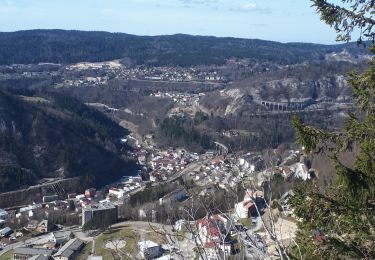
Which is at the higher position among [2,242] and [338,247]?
[338,247]

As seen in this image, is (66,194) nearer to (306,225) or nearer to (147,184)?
(147,184)

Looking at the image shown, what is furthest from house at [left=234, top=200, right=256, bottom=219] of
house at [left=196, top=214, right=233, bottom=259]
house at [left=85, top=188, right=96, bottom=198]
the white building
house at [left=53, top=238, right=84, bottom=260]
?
house at [left=85, top=188, right=96, bottom=198]

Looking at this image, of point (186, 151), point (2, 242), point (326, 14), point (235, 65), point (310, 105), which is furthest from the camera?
point (235, 65)

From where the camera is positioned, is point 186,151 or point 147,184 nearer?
point 147,184

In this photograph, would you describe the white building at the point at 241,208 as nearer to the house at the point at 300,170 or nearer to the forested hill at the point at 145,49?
the house at the point at 300,170

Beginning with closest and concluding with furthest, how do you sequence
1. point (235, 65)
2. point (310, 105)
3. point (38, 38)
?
1. point (310, 105)
2. point (235, 65)
3. point (38, 38)

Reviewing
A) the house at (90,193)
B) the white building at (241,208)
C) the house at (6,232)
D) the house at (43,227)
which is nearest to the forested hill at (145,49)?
the house at (90,193)

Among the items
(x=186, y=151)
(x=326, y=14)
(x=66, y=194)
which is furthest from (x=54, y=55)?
(x=326, y=14)
